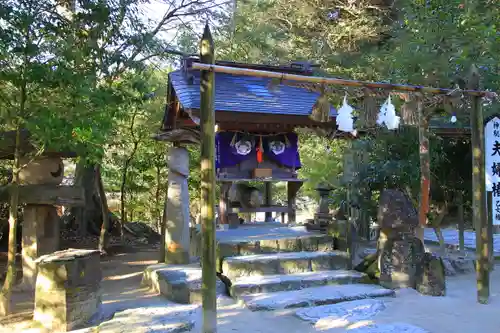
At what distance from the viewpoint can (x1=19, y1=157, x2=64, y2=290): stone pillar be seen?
26.8 ft

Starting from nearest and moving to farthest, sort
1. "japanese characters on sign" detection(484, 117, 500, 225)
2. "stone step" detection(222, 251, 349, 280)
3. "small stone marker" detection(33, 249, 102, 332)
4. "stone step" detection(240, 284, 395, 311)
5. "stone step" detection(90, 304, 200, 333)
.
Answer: "stone step" detection(90, 304, 200, 333) < "small stone marker" detection(33, 249, 102, 332) < "stone step" detection(240, 284, 395, 311) < "japanese characters on sign" detection(484, 117, 500, 225) < "stone step" detection(222, 251, 349, 280)

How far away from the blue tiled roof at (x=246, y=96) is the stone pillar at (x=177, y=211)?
47.7 inches

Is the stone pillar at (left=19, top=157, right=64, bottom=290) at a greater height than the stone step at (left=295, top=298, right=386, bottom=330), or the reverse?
the stone pillar at (left=19, top=157, right=64, bottom=290)

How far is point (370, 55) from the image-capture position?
1313 centimetres

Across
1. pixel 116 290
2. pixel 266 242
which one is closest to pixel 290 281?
pixel 266 242

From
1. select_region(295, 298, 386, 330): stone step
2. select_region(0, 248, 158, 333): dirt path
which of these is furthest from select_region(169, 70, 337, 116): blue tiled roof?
select_region(295, 298, 386, 330): stone step

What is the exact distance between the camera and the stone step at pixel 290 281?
647 centimetres

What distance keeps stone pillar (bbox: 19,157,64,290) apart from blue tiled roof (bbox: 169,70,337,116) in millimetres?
3007

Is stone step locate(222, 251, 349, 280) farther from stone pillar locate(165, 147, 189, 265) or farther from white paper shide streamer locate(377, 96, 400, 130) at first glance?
white paper shide streamer locate(377, 96, 400, 130)

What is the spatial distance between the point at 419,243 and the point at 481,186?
1.30 m

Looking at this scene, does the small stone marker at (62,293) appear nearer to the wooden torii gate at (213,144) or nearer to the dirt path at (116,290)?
the dirt path at (116,290)

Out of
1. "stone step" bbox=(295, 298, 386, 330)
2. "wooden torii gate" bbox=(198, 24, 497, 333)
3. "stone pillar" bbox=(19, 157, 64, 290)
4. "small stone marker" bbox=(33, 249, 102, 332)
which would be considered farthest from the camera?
"stone pillar" bbox=(19, 157, 64, 290)

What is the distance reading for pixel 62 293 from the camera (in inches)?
218

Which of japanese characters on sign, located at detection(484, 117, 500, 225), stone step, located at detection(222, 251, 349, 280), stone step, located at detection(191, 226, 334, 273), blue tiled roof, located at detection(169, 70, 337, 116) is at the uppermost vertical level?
blue tiled roof, located at detection(169, 70, 337, 116)
